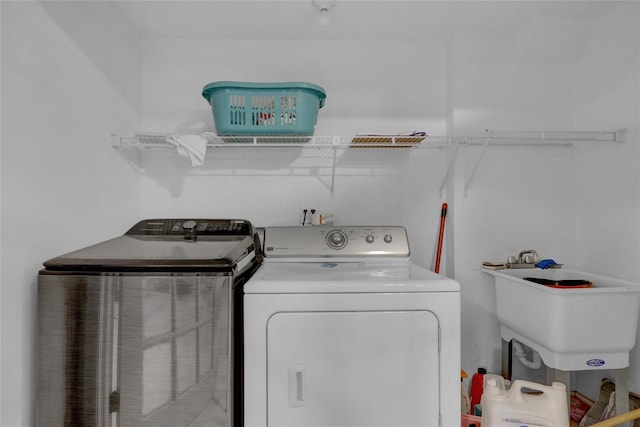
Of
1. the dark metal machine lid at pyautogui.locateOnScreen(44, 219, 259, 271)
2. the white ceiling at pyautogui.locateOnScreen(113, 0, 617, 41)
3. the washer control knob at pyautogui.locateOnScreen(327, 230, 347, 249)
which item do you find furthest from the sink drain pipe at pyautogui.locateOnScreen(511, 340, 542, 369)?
the white ceiling at pyautogui.locateOnScreen(113, 0, 617, 41)

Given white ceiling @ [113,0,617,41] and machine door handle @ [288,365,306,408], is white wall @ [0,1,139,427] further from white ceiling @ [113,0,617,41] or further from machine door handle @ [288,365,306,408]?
machine door handle @ [288,365,306,408]

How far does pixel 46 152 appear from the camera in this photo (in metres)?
1.53

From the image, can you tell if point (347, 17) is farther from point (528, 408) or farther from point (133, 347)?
point (528, 408)

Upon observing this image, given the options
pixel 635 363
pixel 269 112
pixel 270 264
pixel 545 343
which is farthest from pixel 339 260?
pixel 635 363

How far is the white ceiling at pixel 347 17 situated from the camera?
6.97ft

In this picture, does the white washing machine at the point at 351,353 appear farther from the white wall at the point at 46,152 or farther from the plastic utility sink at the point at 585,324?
the white wall at the point at 46,152

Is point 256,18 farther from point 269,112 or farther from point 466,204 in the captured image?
point 466,204

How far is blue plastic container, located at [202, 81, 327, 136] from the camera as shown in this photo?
6.57 ft

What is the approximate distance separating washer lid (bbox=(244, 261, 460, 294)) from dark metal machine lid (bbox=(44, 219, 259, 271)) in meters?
0.15

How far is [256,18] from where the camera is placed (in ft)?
7.42

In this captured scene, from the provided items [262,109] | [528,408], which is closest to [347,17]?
[262,109]

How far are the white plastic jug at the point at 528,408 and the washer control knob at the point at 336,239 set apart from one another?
1.00 meters

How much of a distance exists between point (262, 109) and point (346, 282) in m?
1.06

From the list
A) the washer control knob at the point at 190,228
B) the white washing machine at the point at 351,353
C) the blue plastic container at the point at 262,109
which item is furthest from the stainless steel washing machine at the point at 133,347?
the blue plastic container at the point at 262,109
